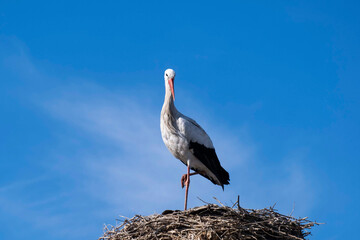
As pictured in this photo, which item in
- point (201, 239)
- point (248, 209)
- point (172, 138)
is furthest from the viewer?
point (172, 138)

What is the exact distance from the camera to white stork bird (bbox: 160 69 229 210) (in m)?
9.68

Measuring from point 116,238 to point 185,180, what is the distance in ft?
7.93

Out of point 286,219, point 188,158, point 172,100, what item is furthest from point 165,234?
point 172,100

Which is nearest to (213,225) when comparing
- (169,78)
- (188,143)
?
(188,143)

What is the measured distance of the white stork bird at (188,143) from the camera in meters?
9.68

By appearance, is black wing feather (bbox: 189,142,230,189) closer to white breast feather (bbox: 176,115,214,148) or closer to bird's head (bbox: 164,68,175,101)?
white breast feather (bbox: 176,115,214,148)

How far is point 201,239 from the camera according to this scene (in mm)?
7266

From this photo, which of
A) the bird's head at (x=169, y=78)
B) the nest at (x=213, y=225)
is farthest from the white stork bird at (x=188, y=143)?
the nest at (x=213, y=225)

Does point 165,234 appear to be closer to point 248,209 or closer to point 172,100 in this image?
point 248,209

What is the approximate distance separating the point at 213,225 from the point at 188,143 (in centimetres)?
252

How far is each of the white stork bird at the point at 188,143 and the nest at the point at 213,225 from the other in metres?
1.88

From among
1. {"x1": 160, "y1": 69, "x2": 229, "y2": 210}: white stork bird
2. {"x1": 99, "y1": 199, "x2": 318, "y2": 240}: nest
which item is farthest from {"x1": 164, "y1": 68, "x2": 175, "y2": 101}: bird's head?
{"x1": 99, "y1": 199, "x2": 318, "y2": 240}: nest

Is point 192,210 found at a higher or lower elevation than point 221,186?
lower

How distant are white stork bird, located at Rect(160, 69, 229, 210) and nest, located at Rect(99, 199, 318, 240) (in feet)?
6.17
